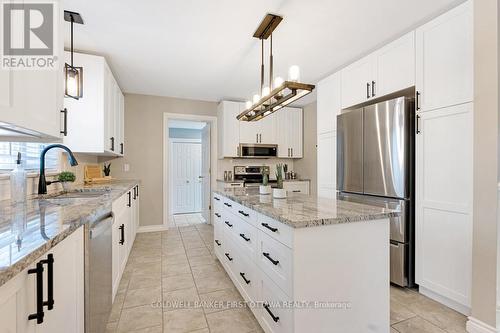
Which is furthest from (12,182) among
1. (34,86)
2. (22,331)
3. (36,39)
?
(22,331)

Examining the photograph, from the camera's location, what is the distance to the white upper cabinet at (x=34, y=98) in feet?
3.16

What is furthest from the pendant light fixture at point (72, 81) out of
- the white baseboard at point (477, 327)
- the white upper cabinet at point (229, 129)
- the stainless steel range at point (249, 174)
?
the white baseboard at point (477, 327)

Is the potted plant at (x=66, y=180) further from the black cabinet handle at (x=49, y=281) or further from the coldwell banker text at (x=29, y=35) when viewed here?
the black cabinet handle at (x=49, y=281)

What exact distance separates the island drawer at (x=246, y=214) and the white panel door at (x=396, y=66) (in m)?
1.87

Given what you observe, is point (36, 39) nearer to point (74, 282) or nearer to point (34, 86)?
point (34, 86)

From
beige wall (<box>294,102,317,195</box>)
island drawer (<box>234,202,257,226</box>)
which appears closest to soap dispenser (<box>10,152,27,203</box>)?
island drawer (<box>234,202,257,226</box>)

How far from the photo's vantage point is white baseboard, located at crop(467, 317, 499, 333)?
1.56m

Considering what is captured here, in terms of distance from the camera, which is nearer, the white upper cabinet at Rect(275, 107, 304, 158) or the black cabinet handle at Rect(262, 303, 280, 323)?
the black cabinet handle at Rect(262, 303, 280, 323)

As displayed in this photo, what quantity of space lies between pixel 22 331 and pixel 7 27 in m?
1.16

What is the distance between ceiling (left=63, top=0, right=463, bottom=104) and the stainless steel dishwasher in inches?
66.8

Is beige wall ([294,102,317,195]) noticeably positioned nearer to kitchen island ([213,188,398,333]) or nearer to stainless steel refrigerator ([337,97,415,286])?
stainless steel refrigerator ([337,97,415,286])

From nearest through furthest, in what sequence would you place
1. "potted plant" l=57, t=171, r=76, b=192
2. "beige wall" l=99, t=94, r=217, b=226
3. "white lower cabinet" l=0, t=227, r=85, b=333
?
"white lower cabinet" l=0, t=227, r=85, b=333 < "potted plant" l=57, t=171, r=76, b=192 < "beige wall" l=99, t=94, r=217, b=226

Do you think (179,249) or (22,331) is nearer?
(22,331)

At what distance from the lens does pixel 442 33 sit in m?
1.94
